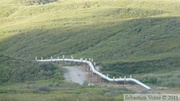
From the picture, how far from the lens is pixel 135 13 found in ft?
357

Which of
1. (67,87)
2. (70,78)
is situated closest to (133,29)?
(70,78)

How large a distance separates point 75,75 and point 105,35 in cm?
3609

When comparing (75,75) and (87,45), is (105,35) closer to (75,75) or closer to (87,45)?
(87,45)

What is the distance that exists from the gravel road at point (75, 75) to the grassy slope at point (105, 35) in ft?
12.4

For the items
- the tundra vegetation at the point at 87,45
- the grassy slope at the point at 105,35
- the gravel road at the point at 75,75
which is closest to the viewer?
the tundra vegetation at the point at 87,45

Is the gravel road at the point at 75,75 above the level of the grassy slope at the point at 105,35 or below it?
below

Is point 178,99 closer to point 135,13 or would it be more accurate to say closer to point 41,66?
point 41,66

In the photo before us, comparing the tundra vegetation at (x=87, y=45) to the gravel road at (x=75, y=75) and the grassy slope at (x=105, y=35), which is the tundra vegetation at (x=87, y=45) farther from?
the gravel road at (x=75, y=75)

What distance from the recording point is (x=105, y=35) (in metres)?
83.9

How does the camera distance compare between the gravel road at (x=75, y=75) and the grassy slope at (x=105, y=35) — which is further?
the grassy slope at (x=105, y=35)

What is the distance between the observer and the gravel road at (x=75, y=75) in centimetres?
4634

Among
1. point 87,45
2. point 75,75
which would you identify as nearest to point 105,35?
point 87,45

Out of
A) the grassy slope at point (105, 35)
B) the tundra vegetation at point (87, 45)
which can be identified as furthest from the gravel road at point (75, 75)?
the grassy slope at point (105, 35)

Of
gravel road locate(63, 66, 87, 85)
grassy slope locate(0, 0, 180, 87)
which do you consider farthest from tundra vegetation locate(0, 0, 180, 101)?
gravel road locate(63, 66, 87, 85)
